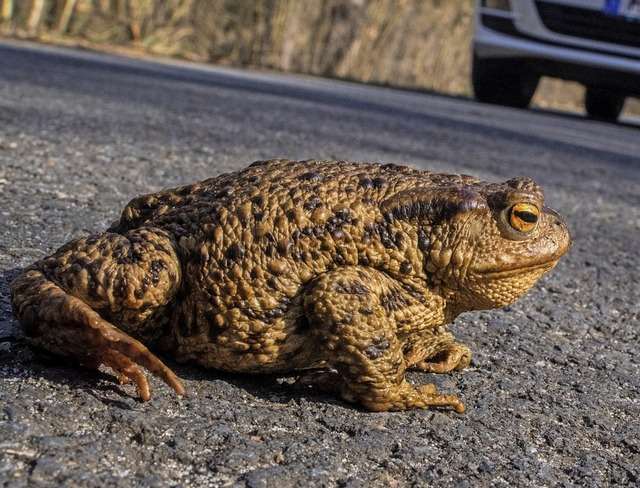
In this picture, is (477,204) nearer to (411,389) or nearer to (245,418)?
(411,389)

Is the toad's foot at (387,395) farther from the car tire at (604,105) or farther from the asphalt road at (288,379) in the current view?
the car tire at (604,105)

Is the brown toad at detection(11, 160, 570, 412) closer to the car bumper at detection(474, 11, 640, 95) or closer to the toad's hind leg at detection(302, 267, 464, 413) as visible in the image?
the toad's hind leg at detection(302, 267, 464, 413)

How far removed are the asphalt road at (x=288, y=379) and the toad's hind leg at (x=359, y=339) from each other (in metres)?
0.05

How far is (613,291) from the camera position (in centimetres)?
334

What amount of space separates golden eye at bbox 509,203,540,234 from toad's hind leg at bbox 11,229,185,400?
841 mm

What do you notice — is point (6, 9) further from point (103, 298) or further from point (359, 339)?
point (359, 339)

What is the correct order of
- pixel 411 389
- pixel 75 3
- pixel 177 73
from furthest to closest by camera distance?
1. pixel 75 3
2. pixel 177 73
3. pixel 411 389

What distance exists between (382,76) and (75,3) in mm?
6061

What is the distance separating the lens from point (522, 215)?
2115mm

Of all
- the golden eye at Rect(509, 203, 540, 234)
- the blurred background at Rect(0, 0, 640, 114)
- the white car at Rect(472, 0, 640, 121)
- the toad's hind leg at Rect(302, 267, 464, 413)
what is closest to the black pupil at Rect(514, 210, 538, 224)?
the golden eye at Rect(509, 203, 540, 234)

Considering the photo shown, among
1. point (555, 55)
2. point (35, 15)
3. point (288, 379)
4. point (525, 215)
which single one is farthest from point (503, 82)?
point (288, 379)

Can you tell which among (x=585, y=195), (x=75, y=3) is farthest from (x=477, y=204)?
(x=75, y=3)

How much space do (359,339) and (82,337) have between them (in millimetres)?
614

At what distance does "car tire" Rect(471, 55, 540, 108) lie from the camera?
31.9 feet
